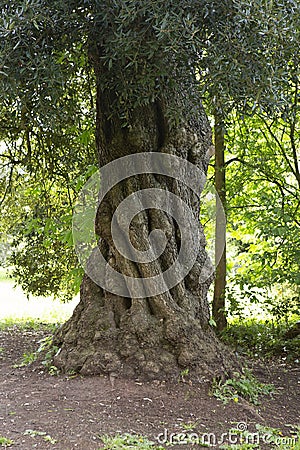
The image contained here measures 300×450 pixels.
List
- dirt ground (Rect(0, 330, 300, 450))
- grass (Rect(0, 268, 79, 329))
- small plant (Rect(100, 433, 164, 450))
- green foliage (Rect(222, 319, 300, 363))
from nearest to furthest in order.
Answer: small plant (Rect(100, 433, 164, 450)) → dirt ground (Rect(0, 330, 300, 450)) → green foliage (Rect(222, 319, 300, 363)) → grass (Rect(0, 268, 79, 329))

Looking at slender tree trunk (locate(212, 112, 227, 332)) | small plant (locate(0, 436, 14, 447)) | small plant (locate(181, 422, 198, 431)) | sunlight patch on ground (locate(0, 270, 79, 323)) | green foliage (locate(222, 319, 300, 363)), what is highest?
slender tree trunk (locate(212, 112, 227, 332))

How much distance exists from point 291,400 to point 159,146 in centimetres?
296

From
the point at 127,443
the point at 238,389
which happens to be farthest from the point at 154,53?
the point at 238,389

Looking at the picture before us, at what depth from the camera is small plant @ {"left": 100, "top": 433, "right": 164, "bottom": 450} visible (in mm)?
3797

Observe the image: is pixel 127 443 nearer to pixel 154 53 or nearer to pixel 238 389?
pixel 238 389

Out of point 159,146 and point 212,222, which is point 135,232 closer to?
point 159,146

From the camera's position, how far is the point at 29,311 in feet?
43.3

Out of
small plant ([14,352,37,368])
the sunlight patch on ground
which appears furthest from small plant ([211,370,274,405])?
the sunlight patch on ground

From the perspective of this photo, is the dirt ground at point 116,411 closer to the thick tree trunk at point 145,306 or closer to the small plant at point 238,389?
the small plant at point 238,389

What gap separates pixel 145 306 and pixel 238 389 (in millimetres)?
1218

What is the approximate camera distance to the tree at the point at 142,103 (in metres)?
3.79

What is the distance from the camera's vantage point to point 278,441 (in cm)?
427

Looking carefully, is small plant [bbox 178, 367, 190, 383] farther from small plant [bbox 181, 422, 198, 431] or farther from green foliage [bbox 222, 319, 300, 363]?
green foliage [bbox 222, 319, 300, 363]

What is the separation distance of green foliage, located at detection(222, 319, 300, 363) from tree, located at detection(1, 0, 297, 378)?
2.07 metres
